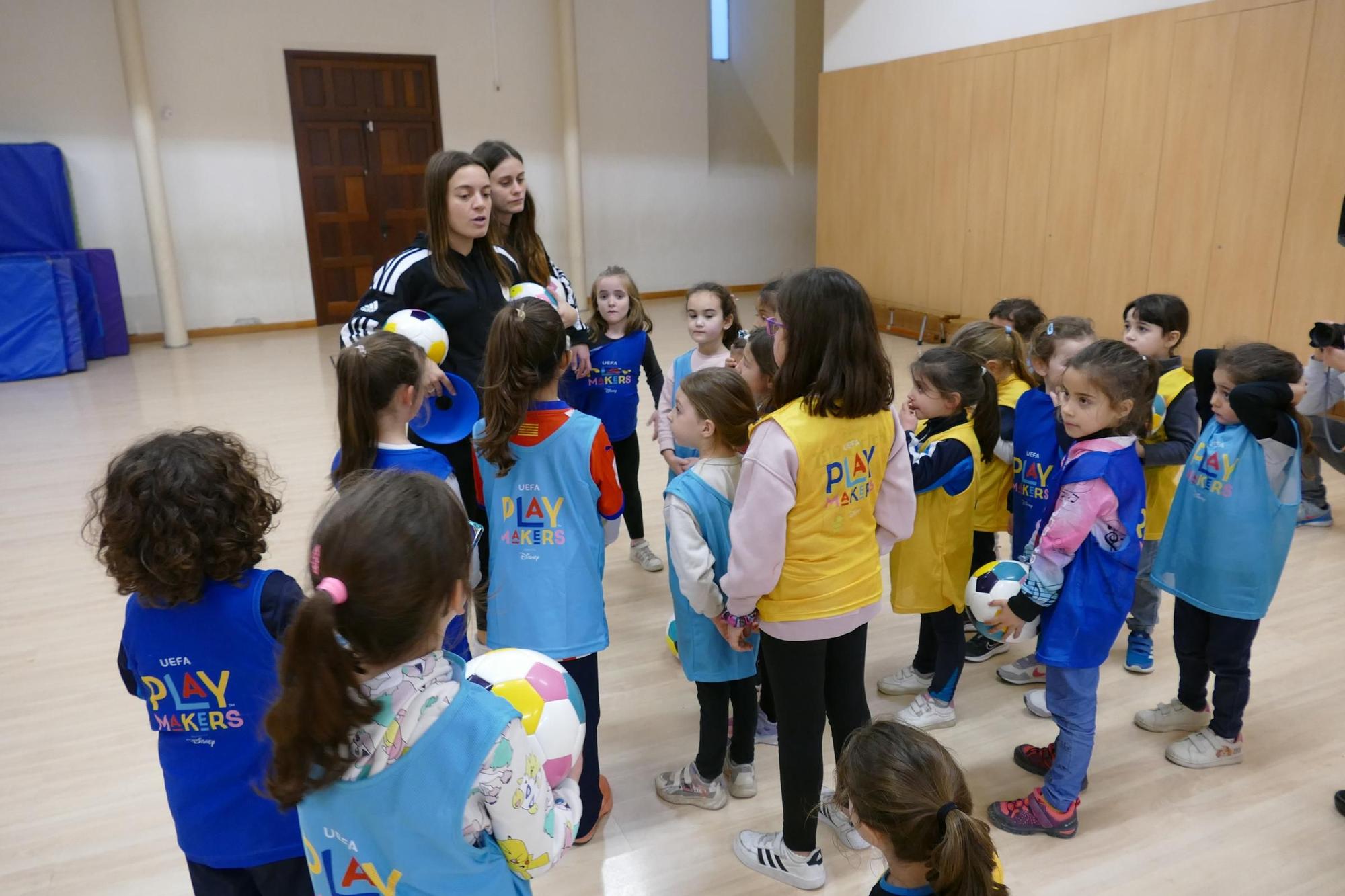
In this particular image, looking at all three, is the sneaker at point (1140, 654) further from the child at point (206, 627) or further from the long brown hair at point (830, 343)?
the child at point (206, 627)

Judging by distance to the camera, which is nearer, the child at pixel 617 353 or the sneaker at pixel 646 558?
the child at pixel 617 353

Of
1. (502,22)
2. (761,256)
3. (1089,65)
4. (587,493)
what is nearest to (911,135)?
(1089,65)

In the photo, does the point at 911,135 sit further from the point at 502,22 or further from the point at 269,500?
the point at 269,500

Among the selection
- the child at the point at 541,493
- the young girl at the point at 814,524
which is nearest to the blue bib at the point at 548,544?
the child at the point at 541,493

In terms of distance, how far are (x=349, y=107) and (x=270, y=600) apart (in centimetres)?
907

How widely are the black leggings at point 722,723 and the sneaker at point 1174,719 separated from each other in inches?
44.5

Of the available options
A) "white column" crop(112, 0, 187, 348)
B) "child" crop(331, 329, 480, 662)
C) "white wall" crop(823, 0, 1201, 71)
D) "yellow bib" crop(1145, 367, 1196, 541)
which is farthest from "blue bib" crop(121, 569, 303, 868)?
"white column" crop(112, 0, 187, 348)

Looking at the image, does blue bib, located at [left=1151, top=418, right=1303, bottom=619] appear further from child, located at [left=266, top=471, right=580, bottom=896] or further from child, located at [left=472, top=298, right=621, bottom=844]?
child, located at [left=266, top=471, right=580, bottom=896]

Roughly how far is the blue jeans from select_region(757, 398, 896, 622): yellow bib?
1.97 feet

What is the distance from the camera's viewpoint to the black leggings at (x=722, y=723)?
2.09 m

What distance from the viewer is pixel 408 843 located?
988mm

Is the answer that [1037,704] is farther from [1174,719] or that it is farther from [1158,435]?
[1158,435]

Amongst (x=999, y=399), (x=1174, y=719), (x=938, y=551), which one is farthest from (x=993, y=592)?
(x=1174, y=719)

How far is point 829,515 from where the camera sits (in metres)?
1.67
